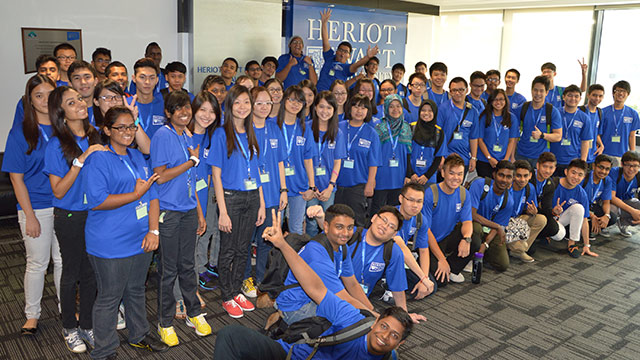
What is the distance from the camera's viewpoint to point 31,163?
308 cm

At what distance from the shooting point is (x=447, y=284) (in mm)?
4500

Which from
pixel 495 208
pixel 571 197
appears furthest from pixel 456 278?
pixel 571 197

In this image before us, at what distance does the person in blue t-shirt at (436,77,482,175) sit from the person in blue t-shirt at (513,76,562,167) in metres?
0.75

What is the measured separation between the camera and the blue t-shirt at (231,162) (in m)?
3.53

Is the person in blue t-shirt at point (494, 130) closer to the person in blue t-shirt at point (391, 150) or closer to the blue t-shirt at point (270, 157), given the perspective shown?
the person in blue t-shirt at point (391, 150)

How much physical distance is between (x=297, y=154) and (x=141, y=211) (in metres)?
1.67

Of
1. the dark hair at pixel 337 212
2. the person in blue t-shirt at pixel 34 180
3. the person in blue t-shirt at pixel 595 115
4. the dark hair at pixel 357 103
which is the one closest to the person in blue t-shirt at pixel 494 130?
the person in blue t-shirt at pixel 595 115

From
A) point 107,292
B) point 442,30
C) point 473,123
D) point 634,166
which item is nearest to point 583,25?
point 442,30

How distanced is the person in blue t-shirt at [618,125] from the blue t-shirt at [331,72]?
3418mm

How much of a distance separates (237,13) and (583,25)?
6286 millimetres

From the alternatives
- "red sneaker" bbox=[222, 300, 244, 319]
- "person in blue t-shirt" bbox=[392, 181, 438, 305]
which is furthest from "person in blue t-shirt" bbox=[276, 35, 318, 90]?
"red sneaker" bbox=[222, 300, 244, 319]

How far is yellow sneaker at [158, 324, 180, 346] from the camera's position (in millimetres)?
3246

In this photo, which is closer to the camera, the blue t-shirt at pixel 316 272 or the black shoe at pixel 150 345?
the blue t-shirt at pixel 316 272

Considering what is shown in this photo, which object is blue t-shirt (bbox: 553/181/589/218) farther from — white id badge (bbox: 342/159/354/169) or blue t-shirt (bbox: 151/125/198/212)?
blue t-shirt (bbox: 151/125/198/212)
